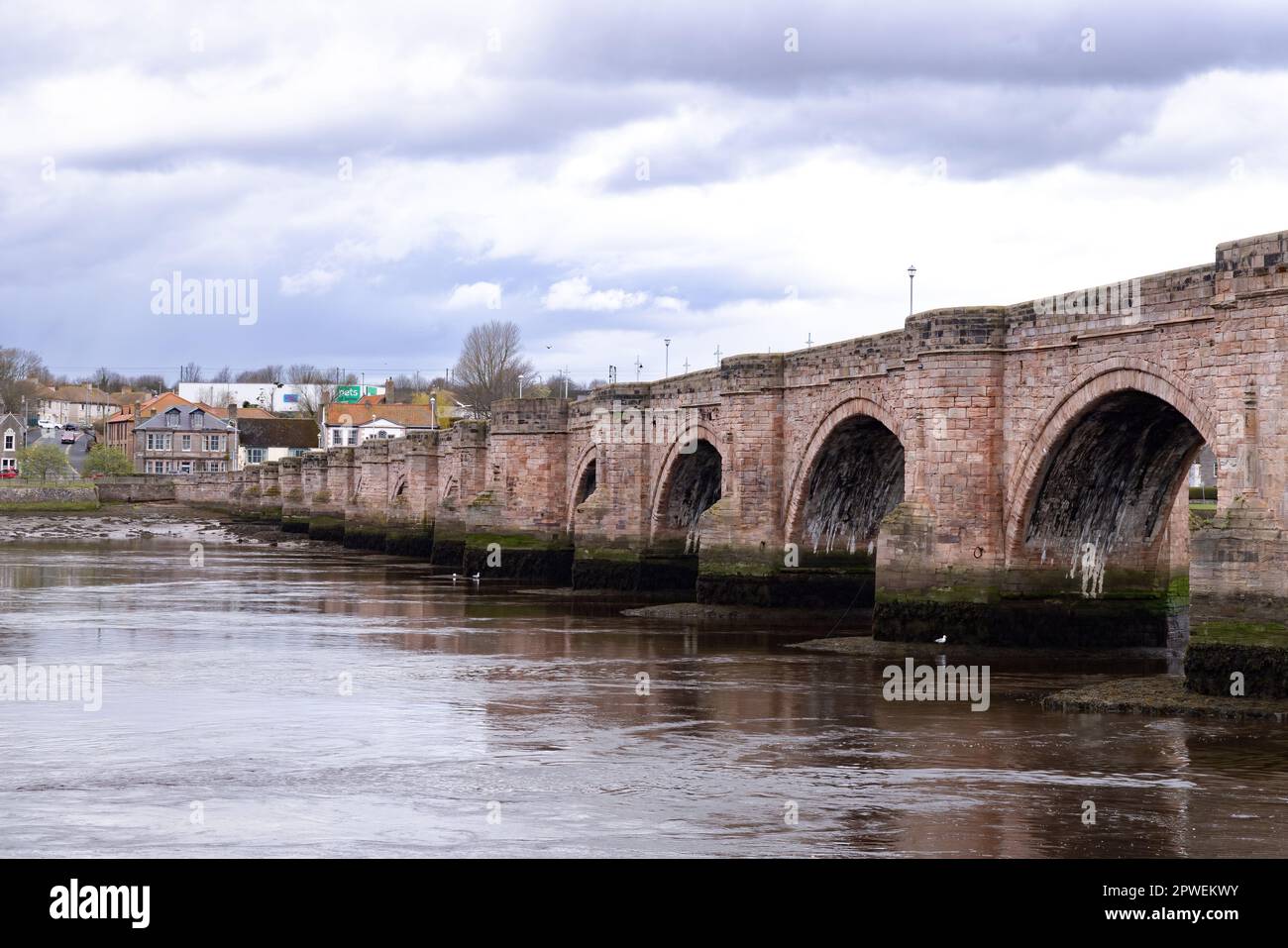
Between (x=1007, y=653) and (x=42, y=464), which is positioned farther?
(x=42, y=464)

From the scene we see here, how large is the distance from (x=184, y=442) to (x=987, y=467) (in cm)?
10907

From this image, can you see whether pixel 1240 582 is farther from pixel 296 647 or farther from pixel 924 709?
pixel 296 647

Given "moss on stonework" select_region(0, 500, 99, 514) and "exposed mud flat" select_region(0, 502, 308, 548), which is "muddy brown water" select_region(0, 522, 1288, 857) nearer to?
"exposed mud flat" select_region(0, 502, 308, 548)

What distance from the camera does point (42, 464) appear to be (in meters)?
108

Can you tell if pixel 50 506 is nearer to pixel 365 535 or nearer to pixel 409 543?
pixel 365 535

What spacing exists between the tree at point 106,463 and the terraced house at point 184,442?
6.65 metres

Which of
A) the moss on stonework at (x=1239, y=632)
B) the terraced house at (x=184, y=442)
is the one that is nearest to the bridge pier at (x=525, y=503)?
the moss on stonework at (x=1239, y=632)

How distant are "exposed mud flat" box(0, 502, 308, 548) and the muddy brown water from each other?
49682mm

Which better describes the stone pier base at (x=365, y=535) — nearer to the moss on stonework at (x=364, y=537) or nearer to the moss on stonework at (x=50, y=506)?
the moss on stonework at (x=364, y=537)

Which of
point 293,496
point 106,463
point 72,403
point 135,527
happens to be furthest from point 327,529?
point 72,403

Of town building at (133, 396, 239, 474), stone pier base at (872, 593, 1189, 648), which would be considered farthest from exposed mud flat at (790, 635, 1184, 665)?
town building at (133, 396, 239, 474)

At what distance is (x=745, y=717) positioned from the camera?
66.9ft

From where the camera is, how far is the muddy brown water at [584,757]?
13.5 m
